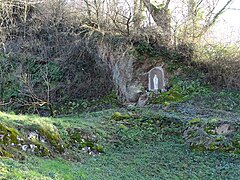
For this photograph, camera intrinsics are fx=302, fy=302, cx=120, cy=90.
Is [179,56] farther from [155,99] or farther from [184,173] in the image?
[184,173]

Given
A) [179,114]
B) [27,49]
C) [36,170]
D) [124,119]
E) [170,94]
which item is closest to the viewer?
[36,170]

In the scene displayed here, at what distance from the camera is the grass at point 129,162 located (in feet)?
14.3

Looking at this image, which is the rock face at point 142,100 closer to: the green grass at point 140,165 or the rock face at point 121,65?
the rock face at point 121,65

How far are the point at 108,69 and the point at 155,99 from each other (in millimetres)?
3296

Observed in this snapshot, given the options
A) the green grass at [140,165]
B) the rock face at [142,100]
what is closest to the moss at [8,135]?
the green grass at [140,165]

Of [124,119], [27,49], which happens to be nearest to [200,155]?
[124,119]

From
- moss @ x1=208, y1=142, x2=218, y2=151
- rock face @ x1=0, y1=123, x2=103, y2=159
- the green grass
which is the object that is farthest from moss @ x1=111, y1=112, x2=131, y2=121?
moss @ x1=208, y1=142, x2=218, y2=151

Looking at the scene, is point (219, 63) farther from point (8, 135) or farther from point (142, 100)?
point (8, 135)

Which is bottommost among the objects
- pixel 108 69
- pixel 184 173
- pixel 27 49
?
pixel 184 173

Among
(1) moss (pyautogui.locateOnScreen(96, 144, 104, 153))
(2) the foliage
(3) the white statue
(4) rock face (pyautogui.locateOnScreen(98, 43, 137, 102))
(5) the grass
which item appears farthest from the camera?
(4) rock face (pyautogui.locateOnScreen(98, 43, 137, 102))

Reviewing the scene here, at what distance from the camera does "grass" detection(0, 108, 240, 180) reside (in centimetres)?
435

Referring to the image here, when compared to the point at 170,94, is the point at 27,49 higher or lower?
higher

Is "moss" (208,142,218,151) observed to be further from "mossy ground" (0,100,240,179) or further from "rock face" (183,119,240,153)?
"mossy ground" (0,100,240,179)

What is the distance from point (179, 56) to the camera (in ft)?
45.3
